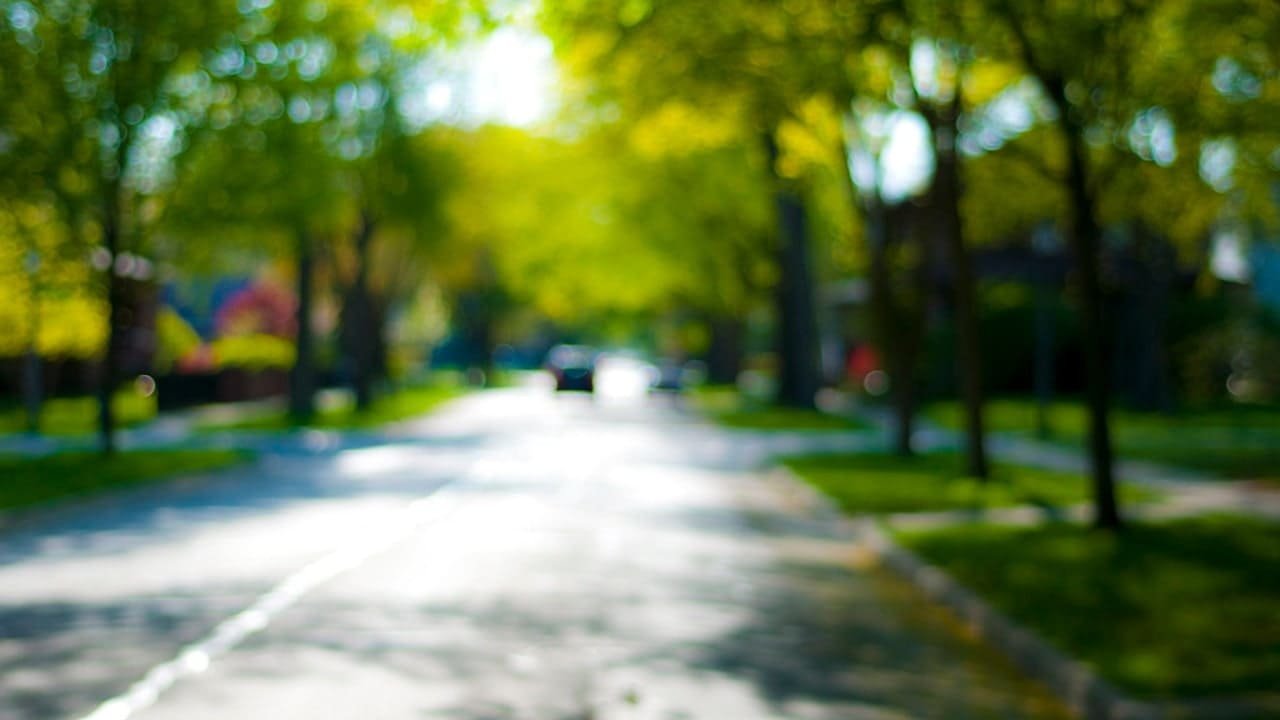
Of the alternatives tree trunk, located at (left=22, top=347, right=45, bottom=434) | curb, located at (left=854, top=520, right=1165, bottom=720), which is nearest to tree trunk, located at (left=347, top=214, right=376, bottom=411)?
tree trunk, located at (left=22, top=347, right=45, bottom=434)

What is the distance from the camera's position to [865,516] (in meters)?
16.8

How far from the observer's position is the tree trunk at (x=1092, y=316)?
1423cm

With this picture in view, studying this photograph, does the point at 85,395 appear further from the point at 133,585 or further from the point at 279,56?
the point at 133,585

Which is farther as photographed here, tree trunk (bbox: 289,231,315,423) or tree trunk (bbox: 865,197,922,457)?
tree trunk (bbox: 289,231,315,423)

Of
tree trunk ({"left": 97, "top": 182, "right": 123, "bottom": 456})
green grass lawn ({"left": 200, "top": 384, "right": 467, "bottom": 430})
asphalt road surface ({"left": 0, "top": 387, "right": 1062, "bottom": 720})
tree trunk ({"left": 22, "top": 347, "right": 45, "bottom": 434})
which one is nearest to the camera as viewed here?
asphalt road surface ({"left": 0, "top": 387, "right": 1062, "bottom": 720})

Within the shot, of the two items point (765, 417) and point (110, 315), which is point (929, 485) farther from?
point (765, 417)

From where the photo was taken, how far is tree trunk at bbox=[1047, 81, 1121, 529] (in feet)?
46.7

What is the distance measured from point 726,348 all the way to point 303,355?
101 ft

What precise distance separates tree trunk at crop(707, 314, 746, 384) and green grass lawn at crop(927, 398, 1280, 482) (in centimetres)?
2153

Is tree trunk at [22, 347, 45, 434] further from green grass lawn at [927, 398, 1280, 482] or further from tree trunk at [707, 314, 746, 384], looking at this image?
tree trunk at [707, 314, 746, 384]

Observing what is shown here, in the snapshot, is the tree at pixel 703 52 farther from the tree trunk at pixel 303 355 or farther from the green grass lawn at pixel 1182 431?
the tree trunk at pixel 303 355

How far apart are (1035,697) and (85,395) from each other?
4922cm

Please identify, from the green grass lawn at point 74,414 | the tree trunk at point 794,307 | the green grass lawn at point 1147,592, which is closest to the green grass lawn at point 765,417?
the tree trunk at point 794,307

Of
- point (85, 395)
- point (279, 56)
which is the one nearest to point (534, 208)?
point (85, 395)
